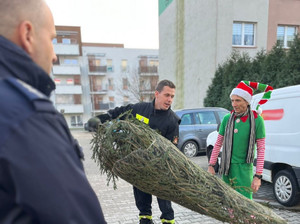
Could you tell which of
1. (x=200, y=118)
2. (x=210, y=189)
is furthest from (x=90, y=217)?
(x=200, y=118)

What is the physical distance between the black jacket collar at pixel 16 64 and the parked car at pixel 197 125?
7.44m

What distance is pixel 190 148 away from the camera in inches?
318

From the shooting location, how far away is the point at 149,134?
2076mm

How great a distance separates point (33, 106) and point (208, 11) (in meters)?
14.8

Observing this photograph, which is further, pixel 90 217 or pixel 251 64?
pixel 251 64

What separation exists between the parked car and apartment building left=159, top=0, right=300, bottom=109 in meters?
6.06

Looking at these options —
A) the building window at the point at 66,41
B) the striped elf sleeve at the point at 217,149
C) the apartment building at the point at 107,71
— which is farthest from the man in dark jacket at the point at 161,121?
the building window at the point at 66,41

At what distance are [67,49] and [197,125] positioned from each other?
102 ft

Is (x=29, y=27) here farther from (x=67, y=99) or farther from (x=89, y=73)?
(x=89, y=73)

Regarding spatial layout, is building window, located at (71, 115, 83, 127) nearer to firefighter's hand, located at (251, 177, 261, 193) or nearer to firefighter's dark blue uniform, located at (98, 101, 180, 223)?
firefighter's dark blue uniform, located at (98, 101, 180, 223)

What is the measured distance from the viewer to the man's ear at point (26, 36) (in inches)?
29.7

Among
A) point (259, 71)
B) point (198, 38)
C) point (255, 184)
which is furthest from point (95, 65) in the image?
point (255, 184)

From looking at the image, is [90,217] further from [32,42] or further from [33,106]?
[32,42]

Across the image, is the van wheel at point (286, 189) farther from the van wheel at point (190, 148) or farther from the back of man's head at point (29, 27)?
the back of man's head at point (29, 27)
